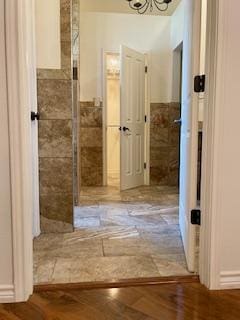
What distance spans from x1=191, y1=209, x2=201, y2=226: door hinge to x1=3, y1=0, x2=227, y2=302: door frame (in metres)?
0.10

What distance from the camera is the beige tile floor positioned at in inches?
81.6

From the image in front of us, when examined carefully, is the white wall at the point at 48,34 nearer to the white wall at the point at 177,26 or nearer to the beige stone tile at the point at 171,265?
the beige stone tile at the point at 171,265

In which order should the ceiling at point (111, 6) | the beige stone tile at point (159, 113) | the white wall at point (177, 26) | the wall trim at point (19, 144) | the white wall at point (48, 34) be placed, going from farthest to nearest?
the beige stone tile at point (159, 113)
the ceiling at point (111, 6)
the white wall at point (177, 26)
the white wall at point (48, 34)
the wall trim at point (19, 144)

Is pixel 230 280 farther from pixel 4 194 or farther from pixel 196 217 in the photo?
pixel 4 194

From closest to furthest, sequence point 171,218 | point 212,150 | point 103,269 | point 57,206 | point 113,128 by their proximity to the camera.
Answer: point 212,150 < point 103,269 < point 57,206 < point 171,218 < point 113,128

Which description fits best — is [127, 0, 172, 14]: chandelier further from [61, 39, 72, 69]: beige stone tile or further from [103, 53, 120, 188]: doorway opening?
[61, 39, 72, 69]: beige stone tile

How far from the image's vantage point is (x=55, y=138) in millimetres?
2812

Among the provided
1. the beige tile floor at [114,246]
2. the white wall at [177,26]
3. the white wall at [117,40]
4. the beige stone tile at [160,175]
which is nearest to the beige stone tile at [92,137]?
the white wall at [117,40]

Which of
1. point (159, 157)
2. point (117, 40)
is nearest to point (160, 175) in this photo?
point (159, 157)

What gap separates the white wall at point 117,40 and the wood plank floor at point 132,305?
3764 millimetres

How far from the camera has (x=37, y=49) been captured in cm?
272

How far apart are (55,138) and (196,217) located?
4.73 ft

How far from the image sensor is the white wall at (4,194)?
62.8 inches

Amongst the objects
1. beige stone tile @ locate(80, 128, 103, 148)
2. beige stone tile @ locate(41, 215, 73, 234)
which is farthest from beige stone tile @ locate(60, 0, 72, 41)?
beige stone tile @ locate(80, 128, 103, 148)
